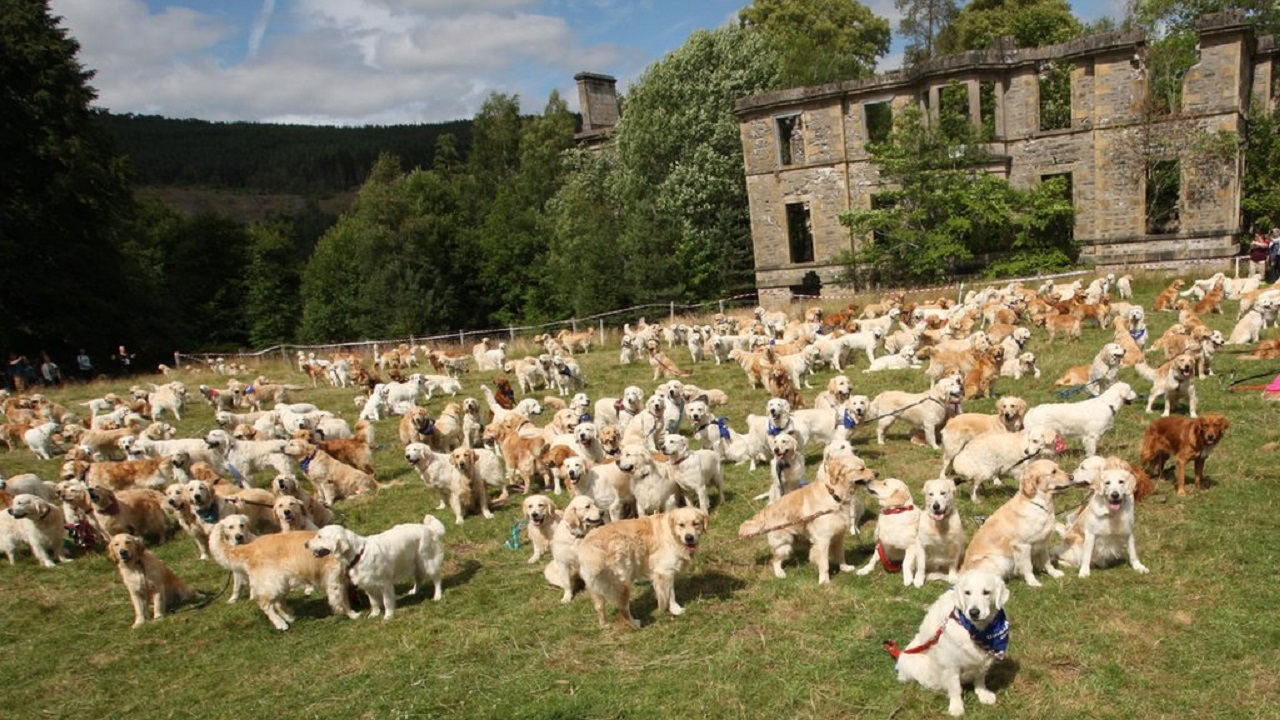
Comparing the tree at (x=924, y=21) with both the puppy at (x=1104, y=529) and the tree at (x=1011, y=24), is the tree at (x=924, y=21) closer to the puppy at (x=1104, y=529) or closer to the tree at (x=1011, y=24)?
the tree at (x=1011, y=24)

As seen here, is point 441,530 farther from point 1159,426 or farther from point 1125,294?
point 1125,294

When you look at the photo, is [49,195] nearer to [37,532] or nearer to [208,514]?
[37,532]

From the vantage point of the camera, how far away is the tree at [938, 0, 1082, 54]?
48750 millimetres

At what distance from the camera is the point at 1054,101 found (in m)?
35.2

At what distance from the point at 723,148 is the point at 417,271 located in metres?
23.5

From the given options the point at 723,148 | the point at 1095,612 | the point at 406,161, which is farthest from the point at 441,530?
the point at 406,161

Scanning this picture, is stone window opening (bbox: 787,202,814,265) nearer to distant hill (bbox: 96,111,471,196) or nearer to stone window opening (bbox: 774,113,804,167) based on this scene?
stone window opening (bbox: 774,113,804,167)

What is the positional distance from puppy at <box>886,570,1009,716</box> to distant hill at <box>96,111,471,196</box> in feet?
408

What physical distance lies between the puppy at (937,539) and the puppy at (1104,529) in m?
0.99

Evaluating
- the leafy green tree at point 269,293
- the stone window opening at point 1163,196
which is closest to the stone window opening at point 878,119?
the stone window opening at point 1163,196

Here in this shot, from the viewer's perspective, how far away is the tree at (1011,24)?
4875cm

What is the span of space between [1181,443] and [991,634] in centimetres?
498

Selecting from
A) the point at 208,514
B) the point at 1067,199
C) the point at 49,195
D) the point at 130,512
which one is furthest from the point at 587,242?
the point at 208,514

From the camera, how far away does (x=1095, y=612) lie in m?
6.01
